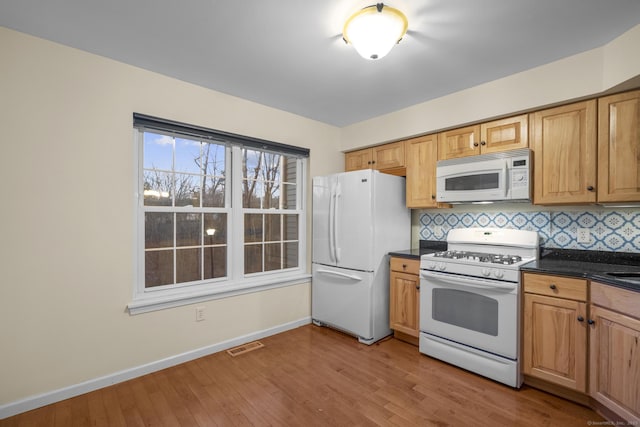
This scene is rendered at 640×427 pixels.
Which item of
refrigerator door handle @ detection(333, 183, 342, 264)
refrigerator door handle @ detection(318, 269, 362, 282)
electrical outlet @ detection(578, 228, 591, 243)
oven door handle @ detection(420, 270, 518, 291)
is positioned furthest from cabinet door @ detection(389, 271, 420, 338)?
electrical outlet @ detection(578, 228, 591, 243)

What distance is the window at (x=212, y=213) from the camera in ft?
8.43

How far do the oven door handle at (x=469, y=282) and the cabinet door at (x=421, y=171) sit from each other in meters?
0.75

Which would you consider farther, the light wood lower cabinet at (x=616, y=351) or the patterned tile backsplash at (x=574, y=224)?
the patterned tile backsplash at (x=574, y=224)

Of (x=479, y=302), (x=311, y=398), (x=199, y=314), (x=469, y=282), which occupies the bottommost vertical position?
(x=311, y=398)

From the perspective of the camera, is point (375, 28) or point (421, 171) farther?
point (421, 171)

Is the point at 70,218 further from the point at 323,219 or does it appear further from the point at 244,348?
the point at 323,219

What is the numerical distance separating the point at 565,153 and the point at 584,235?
27.9 inches

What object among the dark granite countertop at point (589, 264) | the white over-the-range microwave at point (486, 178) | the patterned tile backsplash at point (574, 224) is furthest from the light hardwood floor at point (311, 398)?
the white over-the-range microwave at point (486, 178)

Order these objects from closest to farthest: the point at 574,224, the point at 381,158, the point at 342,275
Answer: the point at 574,224
the point at 342,275
the point at 381,158

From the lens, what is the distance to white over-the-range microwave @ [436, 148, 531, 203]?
2.46m

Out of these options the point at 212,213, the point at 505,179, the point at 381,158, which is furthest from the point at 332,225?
the point at 505,179

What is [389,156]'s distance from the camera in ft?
11.3

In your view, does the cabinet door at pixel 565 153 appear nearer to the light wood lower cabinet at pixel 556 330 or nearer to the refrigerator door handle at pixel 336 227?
the light wood lower cabinet at pixel 556 330

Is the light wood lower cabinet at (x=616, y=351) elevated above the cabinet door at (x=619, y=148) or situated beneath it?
situated beneath
